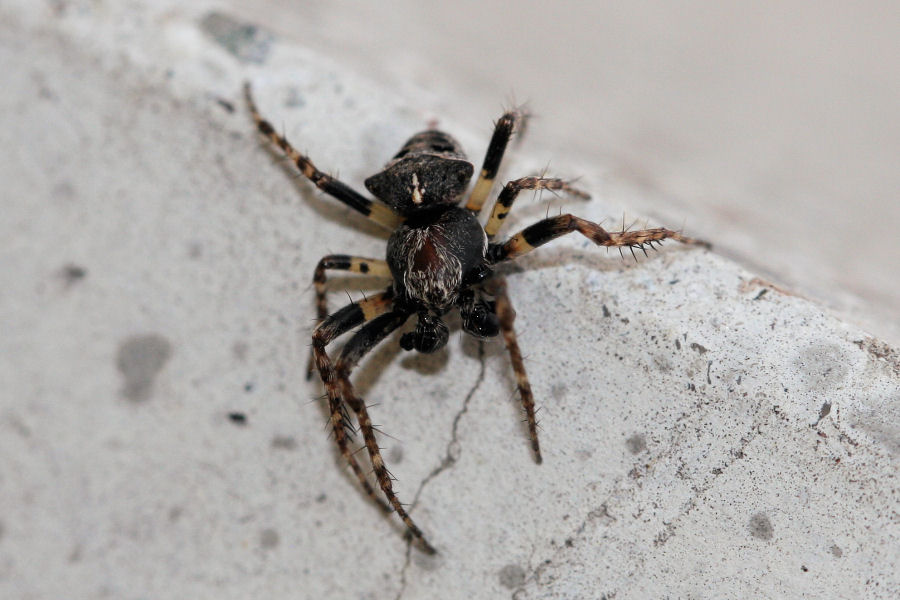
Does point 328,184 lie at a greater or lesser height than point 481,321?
greater

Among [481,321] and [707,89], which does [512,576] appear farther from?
[707,89]

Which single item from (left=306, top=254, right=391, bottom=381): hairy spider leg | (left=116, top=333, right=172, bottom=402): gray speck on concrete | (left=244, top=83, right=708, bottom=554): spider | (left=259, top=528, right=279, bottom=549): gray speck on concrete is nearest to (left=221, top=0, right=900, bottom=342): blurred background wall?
(left=244, top=83, right=708, bottom=554): spider

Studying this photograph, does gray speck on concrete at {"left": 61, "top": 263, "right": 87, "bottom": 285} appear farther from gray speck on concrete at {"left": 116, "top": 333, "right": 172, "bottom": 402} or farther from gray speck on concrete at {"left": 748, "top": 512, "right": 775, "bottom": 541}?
gray speck on concrete at {"left": 748, "top": 512, "right": 775, "bottom": 541}

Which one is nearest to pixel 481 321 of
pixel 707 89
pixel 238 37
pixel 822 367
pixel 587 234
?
pixel 587 234

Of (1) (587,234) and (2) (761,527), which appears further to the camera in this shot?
(1) (587,234)

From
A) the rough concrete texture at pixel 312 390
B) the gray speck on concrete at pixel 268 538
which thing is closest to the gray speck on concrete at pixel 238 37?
the rough concrete texture at pixel 312 390

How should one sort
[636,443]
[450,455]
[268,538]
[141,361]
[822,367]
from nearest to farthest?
1. [822,367]
2. [636,443]
3. [450,455]
4. [268,538]
5. [141,361]

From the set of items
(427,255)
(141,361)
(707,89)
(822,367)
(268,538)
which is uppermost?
(707,89)
